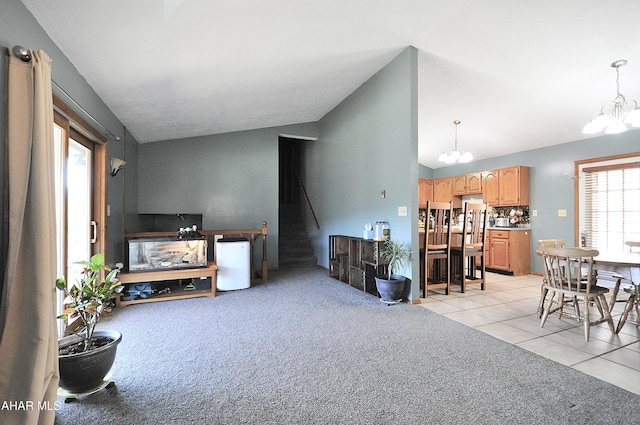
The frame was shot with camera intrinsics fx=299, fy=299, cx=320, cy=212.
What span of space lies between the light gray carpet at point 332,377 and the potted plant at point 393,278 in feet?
1.66

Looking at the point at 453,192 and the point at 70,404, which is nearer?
the point at 70,404

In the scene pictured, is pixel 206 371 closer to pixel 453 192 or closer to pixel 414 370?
pixel 414 370

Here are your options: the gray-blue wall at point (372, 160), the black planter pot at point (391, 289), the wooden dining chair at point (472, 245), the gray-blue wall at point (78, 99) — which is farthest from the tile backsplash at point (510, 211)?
the gray-blue wall at point (78, 99)

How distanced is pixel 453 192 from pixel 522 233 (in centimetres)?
197

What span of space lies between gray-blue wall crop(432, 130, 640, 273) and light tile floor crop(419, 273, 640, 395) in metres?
1.64

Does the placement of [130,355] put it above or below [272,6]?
below

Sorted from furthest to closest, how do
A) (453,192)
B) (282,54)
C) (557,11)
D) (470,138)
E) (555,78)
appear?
(453,192)
(470,138)
(555,78)
(282,54)
(557,11)

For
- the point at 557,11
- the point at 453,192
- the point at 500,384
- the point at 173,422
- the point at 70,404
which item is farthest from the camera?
the point at 453,192

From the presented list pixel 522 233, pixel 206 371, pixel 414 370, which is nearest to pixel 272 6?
pixel 206 371

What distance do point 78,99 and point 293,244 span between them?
16.9 feet

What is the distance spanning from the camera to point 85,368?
1789 mm

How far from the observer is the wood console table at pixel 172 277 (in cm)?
383

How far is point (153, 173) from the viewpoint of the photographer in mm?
5586

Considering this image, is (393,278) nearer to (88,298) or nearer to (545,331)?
(545,331)
